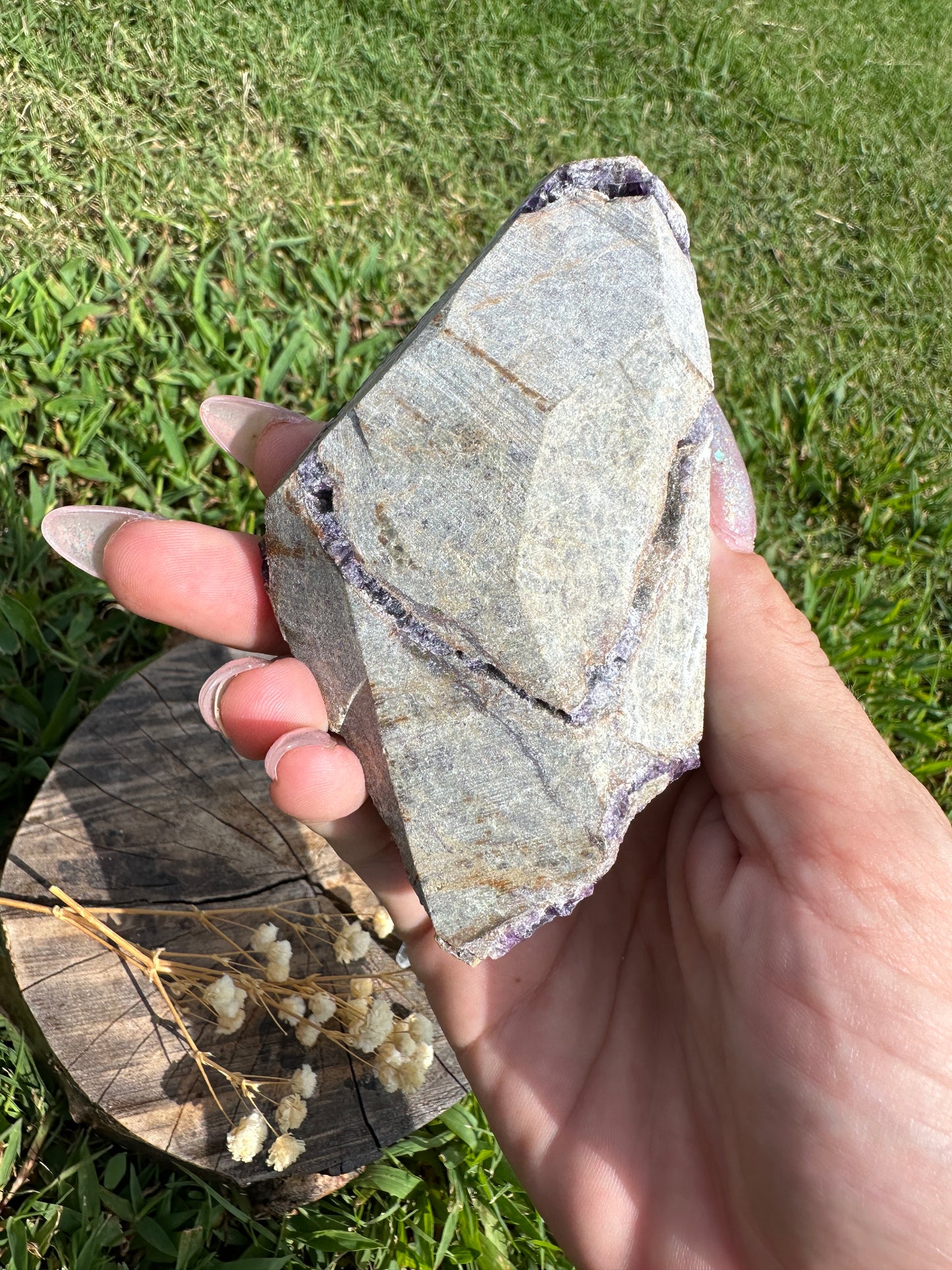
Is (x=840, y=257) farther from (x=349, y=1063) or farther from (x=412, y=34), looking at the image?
(x=349, y=1063)

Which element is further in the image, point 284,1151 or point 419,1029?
point 419,1029

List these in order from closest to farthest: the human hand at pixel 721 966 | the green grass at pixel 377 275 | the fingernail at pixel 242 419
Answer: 1. the human hand at pixel 721 966
2. the fingernail at pixel 242 419
3. the green grass at pixel 377 275

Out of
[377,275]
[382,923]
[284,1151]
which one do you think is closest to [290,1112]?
[284,1151]

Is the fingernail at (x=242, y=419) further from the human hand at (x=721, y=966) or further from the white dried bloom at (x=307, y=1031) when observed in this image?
the white dried bloom at (x=307, y=1031)

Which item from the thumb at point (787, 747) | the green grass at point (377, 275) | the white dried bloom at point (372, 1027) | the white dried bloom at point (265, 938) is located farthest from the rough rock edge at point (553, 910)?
the green grass at point (377, 275)

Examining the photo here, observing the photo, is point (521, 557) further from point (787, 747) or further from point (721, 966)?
point (721, 966)

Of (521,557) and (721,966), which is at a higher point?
(521,557)

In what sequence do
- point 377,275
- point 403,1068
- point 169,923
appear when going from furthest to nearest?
point 377,275 → point 169,923 → point 403,1068
